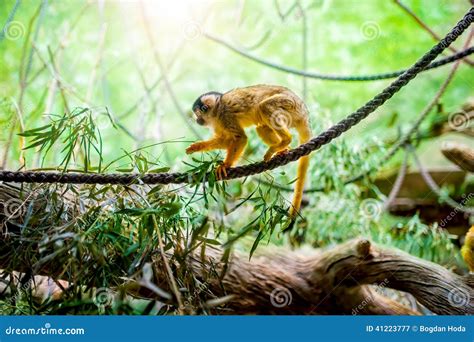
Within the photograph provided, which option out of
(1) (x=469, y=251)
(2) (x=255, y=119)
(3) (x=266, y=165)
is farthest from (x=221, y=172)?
(1) (x=469, y=251)

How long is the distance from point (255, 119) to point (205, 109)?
24 centimetres

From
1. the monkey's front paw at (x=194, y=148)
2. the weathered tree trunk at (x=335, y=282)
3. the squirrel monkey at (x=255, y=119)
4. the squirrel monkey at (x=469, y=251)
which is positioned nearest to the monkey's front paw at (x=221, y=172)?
the squirrel monkey at (x=255, y=119)

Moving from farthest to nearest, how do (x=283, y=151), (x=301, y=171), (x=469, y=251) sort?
(x=469, y=251)
(x=301, y=171)
(x=283, y=151)

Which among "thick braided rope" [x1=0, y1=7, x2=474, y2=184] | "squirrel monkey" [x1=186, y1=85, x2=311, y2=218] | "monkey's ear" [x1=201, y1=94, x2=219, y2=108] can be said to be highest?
"monkey's ear" [x1=201, y1=94, x2=219, y2=108]

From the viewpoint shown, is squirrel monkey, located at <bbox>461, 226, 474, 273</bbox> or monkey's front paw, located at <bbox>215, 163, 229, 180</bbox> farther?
squirrel monkey, located at <bbox>461, 226, 474, 273</bbox>

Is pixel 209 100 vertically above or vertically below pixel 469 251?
above

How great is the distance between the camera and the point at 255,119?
2.39 meters

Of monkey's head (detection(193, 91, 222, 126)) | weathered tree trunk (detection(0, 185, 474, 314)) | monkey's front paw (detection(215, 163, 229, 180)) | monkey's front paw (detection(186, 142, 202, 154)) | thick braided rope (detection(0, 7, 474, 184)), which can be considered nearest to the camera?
thick braided rope (detection(0, 7, 474, 184))

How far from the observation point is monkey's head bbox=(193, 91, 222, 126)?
7.98 ft

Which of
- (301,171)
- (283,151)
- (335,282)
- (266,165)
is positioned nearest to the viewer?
(266,165)

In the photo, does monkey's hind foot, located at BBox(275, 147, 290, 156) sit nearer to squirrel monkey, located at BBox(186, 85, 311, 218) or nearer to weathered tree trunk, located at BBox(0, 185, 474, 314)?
squirrel monkey, located at BBox(186, 85, 311, 218)

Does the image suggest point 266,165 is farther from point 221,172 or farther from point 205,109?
point 205,109

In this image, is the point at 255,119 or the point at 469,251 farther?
the point at 469,251

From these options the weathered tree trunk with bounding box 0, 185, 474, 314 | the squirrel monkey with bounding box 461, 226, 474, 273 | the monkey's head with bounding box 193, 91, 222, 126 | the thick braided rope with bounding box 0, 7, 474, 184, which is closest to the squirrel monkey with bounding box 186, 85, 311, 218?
the monkey's head with bounding box 193, 91, 222, 126
